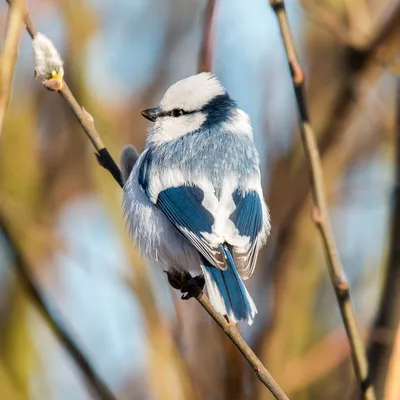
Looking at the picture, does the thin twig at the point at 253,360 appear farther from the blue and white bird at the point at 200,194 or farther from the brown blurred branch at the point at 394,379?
the brown blurred branch at the point at 394,379

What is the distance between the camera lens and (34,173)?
7.82 ft

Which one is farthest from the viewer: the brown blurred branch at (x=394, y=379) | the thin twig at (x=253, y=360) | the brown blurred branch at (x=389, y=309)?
the brown blurred branch at (x=389, y=309)

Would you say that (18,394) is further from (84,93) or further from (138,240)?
(84,93)

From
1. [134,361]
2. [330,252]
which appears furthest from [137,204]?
[134,361]

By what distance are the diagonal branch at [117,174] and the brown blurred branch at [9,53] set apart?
1.10 feet

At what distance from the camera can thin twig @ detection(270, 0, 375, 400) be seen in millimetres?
1323

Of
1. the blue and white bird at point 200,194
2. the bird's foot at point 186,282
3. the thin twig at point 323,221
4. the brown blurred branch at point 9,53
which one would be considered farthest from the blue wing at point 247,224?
the brown blurred branch at point 9,53

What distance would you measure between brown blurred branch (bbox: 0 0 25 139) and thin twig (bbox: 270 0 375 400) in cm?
61

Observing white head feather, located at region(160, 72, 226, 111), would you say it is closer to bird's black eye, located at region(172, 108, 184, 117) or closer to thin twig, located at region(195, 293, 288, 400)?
bird's black eye, located at region(172, 108, 184, 117)

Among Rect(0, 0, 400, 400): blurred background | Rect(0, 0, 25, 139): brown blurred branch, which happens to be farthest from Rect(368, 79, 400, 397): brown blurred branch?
Rect(0, 0, 25, 139): brown blurred branch

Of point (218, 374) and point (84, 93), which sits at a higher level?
point (84, 93)

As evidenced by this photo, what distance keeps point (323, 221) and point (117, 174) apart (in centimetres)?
43

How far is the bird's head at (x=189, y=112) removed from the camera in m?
1.84

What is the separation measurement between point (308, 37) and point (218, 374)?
135cm
